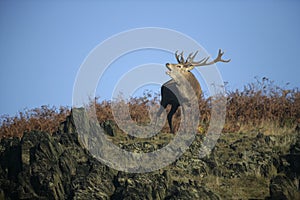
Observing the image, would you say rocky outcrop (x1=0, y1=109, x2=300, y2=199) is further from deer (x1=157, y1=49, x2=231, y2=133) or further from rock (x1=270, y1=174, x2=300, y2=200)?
deer (x1=157, y1=49, x2=231, y2=133)

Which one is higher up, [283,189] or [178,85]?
[178,85]

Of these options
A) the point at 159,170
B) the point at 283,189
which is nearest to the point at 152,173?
the point at 159,170

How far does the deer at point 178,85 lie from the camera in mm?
15227

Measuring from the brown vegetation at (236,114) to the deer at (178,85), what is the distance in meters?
0.75

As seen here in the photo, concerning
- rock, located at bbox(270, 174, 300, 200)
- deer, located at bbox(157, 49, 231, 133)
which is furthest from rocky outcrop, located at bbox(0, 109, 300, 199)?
deer, located at bbox(157, 49, 231, 133)

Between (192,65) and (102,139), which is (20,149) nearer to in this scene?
(102,139)

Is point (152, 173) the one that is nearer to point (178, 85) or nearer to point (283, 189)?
point (283, 189)

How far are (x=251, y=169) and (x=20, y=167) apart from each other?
5.29 m

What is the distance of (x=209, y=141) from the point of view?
13.5 m

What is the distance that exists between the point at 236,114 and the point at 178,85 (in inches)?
103

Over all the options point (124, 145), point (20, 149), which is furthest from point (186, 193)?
point (20, 149)

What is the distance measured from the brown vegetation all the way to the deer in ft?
2.46

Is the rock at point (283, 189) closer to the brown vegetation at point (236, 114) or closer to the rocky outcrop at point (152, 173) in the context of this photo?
the rocky outcrop at point (152, 173)

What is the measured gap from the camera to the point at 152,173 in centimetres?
1124
